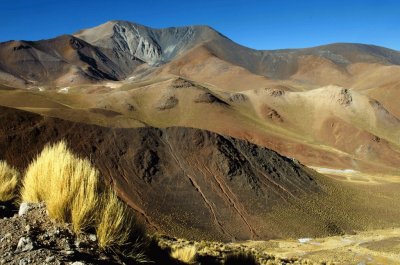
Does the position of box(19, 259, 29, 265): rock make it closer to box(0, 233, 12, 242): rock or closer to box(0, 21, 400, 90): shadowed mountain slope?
box(0, 233, 12, 242): rock

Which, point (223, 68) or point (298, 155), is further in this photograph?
point (223, 68)

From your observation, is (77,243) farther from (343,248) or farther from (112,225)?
(343,248)

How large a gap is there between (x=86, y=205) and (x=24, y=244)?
0.84 meters

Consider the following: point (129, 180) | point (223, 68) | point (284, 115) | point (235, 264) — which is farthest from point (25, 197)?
point (223, 68)

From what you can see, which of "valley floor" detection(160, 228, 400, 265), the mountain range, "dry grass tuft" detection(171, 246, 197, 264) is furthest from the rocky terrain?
"valley floor" detection(160, 228, 400, 265)

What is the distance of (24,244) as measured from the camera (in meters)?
4.67

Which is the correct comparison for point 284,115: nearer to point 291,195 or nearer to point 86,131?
point 291,195

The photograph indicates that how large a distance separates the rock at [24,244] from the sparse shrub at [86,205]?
0.61 m

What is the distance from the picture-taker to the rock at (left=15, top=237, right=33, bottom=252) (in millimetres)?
4590

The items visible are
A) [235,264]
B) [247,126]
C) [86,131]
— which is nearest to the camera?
[235,264]

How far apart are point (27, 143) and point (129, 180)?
321 inches

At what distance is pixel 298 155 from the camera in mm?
67625

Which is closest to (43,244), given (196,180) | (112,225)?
(112,225)

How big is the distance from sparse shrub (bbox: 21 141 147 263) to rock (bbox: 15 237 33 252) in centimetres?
61
